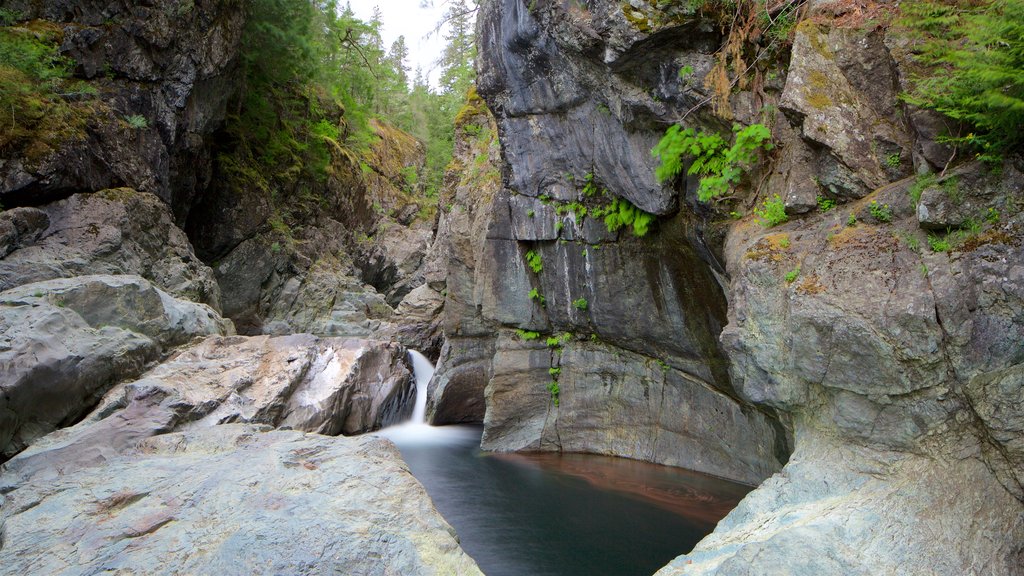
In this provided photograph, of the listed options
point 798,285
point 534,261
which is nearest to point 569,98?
point 534,261

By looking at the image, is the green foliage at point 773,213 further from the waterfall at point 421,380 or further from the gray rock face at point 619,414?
the waterfall at point 421,380

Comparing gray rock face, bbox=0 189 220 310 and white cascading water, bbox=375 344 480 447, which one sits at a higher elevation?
gray rock face, bbox=0 189 220 310

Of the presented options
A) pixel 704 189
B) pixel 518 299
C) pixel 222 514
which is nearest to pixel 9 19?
pixel 518 299

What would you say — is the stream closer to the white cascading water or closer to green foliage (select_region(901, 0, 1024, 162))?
the white cascading water

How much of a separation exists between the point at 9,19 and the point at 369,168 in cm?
1800

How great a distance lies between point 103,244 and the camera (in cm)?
1255

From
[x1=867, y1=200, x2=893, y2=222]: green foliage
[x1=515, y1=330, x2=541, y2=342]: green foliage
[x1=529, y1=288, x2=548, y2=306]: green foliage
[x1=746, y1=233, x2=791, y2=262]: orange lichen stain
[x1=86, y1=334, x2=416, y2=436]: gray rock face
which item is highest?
[x1=867, y1=200, x2=893, y2=222]: green foliage

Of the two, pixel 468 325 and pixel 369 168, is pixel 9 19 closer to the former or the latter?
→ pixel 468 325

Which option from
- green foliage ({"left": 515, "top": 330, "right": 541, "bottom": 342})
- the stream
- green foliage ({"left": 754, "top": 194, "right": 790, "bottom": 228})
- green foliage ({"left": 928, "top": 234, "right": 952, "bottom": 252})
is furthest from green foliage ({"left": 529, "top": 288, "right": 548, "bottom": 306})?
green foliage ({"left": 928, "top": 234, "right": 952, "bottom": 252})

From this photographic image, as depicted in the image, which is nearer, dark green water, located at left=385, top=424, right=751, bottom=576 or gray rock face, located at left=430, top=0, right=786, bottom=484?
dark green water, located at left=385, top=424, right=751, bottom=576

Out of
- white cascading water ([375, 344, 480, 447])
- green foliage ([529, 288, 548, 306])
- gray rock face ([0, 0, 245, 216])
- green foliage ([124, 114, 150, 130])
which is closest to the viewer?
gray rock face ([0, 0, 245, 216])

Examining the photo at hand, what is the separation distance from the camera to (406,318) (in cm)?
2064

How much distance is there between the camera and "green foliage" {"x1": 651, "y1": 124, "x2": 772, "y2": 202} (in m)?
8.05

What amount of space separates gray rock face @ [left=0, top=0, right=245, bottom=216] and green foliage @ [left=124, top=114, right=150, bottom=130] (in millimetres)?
110
